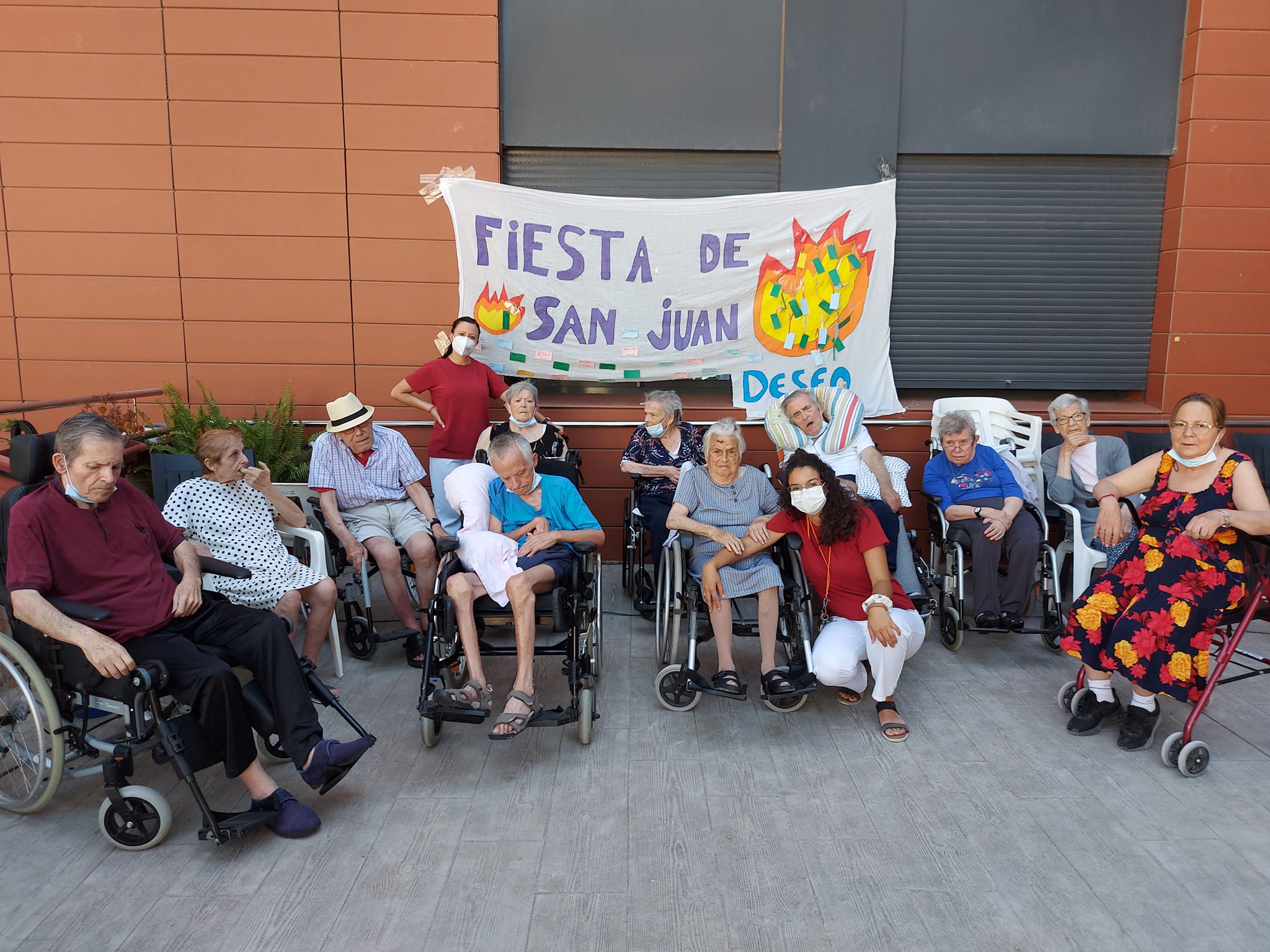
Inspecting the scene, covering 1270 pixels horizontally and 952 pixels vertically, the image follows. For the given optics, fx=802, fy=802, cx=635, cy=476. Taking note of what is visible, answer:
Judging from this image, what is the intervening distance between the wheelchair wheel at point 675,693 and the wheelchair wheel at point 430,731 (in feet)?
2.74

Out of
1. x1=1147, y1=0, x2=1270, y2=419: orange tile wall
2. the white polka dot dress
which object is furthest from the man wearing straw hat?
x1=1147, y1=0, x2=1270, y2=419: orange tile wall

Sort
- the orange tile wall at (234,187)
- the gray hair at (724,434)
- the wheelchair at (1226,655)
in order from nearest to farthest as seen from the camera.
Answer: the wheelchair at (1226,655) < the gray hair at (724,434) < the orange tile wall at (234,187)

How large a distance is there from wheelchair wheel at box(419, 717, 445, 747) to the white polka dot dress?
2.88ft

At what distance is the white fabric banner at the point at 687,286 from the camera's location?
4840mm

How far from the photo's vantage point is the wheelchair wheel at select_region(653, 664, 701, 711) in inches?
123

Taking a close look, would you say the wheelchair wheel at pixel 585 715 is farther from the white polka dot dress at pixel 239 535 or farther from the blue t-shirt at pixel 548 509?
the white polka dot dress at pixel 239 535

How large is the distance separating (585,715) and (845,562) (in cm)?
115

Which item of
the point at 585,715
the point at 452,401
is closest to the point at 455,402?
the point at 452,401

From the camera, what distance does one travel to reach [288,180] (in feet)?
15.6

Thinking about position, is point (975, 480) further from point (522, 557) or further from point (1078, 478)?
point (522, 557)

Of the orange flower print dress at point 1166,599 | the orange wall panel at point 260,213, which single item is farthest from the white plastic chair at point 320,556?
the orange flower print dress at point 1166,599

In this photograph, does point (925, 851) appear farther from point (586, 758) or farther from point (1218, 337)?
point (1218, 337)

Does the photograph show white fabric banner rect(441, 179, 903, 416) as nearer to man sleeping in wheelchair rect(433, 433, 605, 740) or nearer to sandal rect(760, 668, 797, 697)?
man sleeping in wheelchair rect(433, 433, 605, 740)

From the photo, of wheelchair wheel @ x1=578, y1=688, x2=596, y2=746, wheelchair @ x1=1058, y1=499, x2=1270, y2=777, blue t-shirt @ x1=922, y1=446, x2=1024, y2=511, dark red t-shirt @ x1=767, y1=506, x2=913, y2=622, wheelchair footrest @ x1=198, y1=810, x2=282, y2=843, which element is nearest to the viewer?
wheelchair footrest @ x1=198, y1=810, x2=282, y2=843
